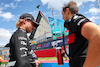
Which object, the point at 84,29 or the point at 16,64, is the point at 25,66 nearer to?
the point at 16,64

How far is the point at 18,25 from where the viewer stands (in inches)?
70.2

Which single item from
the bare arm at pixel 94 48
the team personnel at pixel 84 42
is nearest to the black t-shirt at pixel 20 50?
the team personnel at pixel 84 42

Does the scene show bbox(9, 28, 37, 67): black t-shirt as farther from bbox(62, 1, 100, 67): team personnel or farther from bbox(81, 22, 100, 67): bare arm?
bbox(81, 22, 100, 67): bare arm

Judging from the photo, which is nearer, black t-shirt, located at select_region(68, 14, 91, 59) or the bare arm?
the bare arm


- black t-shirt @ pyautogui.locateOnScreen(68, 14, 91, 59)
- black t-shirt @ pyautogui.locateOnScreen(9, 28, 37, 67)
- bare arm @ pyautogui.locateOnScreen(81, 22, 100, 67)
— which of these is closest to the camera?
bare arm @ pyautogui.locateOnScreen(81, 22, 100, 67)

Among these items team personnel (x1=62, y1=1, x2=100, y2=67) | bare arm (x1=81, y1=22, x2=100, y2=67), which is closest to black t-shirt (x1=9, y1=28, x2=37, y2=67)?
team personnel (x1=62, y1=1, x2=100, y2=67)

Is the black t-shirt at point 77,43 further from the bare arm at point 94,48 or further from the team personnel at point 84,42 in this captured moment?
the bare arm at point 94,48

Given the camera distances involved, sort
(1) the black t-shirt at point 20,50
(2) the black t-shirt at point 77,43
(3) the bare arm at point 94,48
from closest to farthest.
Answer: (3) the bare arm at point 94,48, (2) the black t-shirt at point 77,43, (1) the black t-shirt at point 20,50

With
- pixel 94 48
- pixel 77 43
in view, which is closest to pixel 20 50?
pixel 77 43

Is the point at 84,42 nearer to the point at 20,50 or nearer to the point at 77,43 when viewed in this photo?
the point at 77,43

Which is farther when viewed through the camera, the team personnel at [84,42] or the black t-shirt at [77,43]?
the black t-shirt at [77,43]

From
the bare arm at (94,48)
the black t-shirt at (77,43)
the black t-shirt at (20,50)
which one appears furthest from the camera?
the black t-shirt at (20,50)

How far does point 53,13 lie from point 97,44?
17.7 metres

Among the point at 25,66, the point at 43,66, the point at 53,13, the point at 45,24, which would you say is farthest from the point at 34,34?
the point at 25,66
